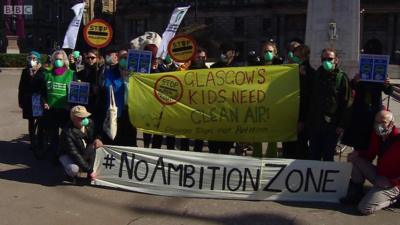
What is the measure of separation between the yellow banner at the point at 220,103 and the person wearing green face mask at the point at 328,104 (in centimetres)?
27

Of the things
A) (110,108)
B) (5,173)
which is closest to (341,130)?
(110,108)

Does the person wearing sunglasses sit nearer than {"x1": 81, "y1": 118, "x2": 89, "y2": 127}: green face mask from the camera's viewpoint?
No

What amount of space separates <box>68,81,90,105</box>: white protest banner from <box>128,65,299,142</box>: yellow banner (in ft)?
3.40

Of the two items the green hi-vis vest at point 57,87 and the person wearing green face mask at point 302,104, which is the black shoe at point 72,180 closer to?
the green hi-vis vest at point 57,87

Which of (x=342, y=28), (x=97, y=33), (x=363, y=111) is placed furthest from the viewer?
(x=342, y=28)

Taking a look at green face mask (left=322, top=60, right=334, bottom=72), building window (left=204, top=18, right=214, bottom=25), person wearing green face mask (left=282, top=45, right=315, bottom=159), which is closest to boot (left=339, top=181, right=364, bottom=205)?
person wearing green face mask (left=282, top=45, right=315, bottom=159)

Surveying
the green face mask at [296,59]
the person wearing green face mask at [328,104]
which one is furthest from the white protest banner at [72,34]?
the person wearing green face mask at [328,104]

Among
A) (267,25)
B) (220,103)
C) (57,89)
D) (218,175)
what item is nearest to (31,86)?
(57,89)

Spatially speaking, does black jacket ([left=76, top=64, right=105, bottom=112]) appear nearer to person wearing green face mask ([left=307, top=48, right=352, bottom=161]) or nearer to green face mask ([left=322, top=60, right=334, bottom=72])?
person wearing green face mask ([left=307, top=48, right=352, bottom=161])

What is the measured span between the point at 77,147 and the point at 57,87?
173 centimetres

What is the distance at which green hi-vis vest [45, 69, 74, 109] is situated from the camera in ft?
29.7

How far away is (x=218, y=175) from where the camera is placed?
7.18 meters

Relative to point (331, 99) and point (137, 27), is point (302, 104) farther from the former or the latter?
point (137, 27)

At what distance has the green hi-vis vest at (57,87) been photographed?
9047 millimetres
